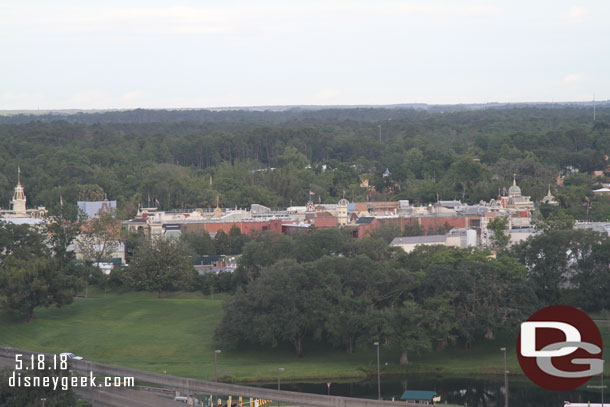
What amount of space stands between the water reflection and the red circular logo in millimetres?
587

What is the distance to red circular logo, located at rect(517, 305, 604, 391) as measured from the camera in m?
49.3

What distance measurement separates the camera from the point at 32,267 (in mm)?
69875

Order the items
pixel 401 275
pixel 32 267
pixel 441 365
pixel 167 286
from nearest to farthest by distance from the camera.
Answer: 1. pixel 441 365
2. pixel 401 275
3. pixel 32 267
4. pixel 167 286

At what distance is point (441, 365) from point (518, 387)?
17.5 ft

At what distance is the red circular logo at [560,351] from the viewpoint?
49281mm

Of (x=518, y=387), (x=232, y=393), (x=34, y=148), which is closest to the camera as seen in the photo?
(x=232, y=393)

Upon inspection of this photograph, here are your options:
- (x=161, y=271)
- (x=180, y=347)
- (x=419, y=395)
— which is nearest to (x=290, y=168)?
(x=161, y=271)

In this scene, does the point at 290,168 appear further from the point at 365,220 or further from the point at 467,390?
the point at 467,390

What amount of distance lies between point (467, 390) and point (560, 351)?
25.7 feet

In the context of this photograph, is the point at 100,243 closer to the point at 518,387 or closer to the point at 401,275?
the point at 401,275

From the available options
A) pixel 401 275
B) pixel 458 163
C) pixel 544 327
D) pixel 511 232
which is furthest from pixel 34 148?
pixel 544 327

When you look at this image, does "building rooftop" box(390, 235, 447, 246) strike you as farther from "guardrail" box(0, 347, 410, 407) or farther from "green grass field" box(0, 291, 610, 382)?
"guardrail" box(0, 347, 410, 407)

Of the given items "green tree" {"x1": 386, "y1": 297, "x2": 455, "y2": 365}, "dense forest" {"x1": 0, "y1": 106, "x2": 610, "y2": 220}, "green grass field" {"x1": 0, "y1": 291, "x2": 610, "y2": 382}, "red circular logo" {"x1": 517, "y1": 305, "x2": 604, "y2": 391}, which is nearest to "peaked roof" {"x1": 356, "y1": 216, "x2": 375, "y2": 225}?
"dense forest" {"x1": 0, "y1": 106, "x2": 610, "y2": 220}

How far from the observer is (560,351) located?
47781 mm
